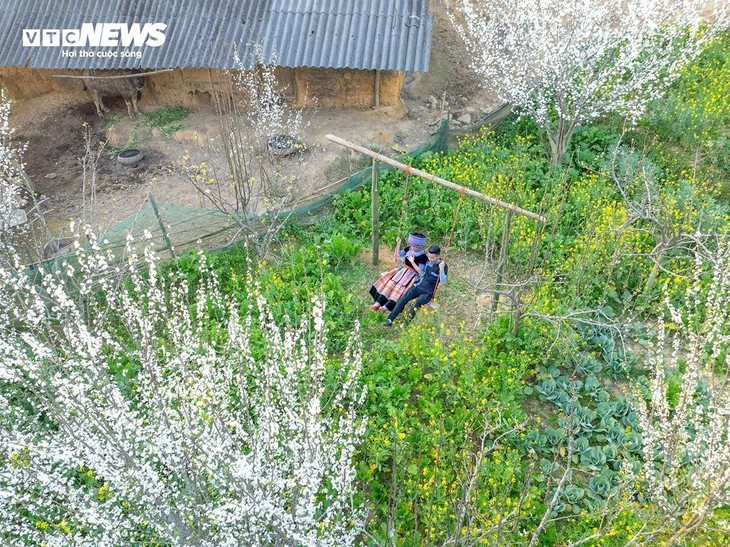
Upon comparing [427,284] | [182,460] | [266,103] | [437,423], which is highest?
[266,103]

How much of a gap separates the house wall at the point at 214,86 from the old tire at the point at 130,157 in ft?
5.88

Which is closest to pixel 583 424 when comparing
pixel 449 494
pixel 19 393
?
pixel 449 494

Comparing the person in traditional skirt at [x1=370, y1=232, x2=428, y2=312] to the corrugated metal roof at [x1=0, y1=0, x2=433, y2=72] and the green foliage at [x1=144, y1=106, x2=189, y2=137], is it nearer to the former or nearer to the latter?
the corrugated metal roof at [x1=0, y1=0, x2=433, y2=72]

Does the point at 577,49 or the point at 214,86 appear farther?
the point at 214,86

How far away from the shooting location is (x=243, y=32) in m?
10.4

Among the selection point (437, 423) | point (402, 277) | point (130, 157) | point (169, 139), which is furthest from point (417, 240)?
point (169, 139)

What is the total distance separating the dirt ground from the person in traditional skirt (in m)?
2.66

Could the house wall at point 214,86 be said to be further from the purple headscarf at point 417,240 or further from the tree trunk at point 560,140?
the purple headscarf at point 417,240

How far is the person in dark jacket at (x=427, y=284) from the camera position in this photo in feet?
21.5

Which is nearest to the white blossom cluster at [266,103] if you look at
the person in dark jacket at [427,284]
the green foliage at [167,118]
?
the green foliage at [167,118]

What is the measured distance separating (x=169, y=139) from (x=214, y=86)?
1.49m

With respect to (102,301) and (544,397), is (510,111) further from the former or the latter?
(102,301)

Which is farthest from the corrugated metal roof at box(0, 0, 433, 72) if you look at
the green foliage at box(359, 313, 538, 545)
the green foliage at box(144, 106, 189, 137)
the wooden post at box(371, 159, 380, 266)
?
the green foliage at box(359, 313, 538, 545)

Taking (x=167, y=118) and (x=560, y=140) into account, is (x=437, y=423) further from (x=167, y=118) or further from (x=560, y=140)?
(x=167, y=118)
